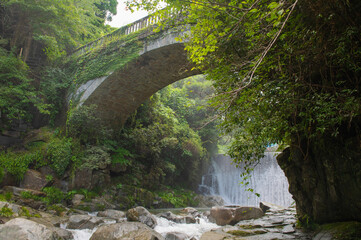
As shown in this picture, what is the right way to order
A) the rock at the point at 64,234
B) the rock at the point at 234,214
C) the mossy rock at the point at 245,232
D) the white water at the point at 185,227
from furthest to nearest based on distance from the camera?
1. the rock at the point at 234,214
2. the white water at the point at 185,227
3. the rock at the point at 64,234
4. the mossy rock at the point at 245,232

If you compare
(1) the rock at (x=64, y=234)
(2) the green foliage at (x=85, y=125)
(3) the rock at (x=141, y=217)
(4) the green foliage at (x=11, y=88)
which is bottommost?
(1) the rock at (x=64, y=234)

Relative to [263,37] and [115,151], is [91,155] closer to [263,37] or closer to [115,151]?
[115,151]

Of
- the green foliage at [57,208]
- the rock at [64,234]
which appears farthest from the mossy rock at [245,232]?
the green foliage at [57,208]

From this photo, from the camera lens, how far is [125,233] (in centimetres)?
420

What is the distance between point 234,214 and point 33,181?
21.8ft

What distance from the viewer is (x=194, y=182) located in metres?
15.2

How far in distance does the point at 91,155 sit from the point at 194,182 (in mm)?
7580

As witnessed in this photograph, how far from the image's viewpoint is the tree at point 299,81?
8.45 feet

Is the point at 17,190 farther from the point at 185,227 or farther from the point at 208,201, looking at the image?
the point at 208,201

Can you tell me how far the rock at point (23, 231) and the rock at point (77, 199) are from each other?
4481 millimetres

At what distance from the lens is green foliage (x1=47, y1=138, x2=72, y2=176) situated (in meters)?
8.85

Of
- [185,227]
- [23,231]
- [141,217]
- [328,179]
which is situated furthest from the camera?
[185,227]

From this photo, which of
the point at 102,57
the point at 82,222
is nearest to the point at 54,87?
the point at 102,57

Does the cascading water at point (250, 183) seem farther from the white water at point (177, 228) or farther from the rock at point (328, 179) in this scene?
the rock at point (328, 179)
